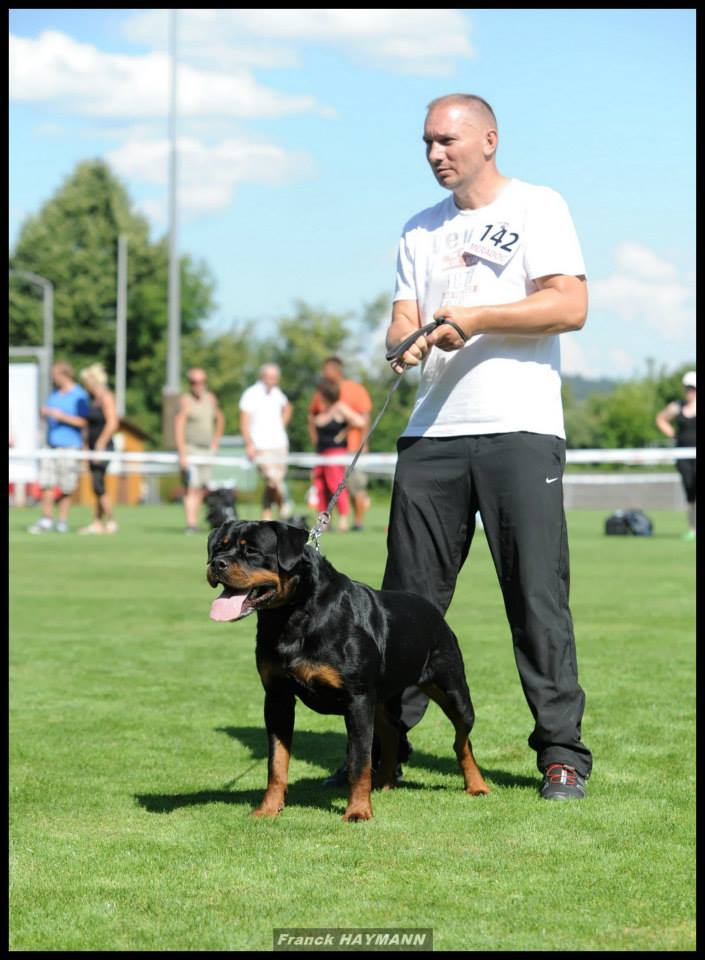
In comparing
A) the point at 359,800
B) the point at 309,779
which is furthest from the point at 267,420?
the point at 359,800

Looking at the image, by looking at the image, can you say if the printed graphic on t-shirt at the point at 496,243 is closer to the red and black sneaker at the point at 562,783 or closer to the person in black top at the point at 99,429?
the red and black sneaker at the point at 562,783

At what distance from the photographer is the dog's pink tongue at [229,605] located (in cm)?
425

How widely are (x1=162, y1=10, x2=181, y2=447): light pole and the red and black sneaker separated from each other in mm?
32215

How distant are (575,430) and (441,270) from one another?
8298cm

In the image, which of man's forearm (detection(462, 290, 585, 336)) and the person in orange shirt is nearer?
man's forearm (detection(462, 290, 585, 336))

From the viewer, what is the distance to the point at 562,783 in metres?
4.80

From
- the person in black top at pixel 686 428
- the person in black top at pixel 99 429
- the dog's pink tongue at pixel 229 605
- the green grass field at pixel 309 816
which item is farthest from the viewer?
the person in black top at pixel 686 428

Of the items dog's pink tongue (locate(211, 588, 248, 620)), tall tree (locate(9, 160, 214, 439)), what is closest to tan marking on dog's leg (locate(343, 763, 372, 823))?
dog's pink tongue (locate(211, 588, 248, 620))

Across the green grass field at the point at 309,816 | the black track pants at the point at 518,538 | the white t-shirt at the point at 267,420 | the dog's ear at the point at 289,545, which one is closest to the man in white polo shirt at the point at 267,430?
the white t-shirt at the point at 267,420

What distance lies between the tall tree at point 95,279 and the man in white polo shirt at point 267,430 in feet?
171

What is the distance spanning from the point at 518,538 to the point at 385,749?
0.89 metres

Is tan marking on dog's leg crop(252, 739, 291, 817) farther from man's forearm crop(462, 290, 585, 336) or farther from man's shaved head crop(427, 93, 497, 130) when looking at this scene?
man's shaved head crop(427, 93, 497, 130)

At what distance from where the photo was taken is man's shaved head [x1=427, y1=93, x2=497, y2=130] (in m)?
4.94

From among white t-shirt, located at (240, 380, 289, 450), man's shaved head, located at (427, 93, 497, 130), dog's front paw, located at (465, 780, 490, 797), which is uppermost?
man's shaved head, located at (427, 93, 497, 130)
